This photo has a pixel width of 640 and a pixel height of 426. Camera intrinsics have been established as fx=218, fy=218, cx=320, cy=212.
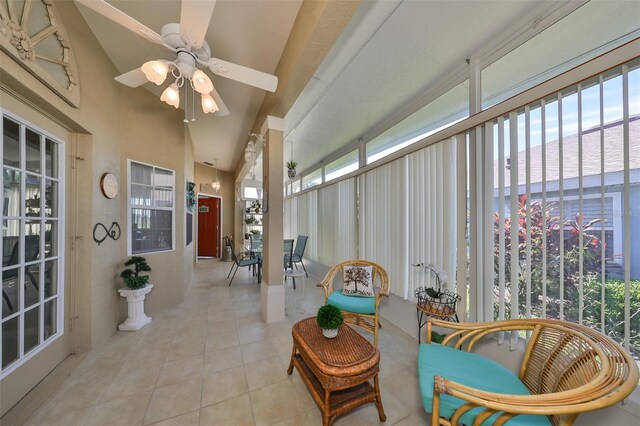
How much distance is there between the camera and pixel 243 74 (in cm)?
167

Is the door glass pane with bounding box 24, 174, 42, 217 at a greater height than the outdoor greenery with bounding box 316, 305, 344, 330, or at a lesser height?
greater

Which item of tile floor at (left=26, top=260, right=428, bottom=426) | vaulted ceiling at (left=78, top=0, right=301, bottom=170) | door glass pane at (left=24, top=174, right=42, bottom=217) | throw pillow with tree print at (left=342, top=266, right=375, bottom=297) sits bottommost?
tile floor at (left=26, top=260, right=428, bottom=426)

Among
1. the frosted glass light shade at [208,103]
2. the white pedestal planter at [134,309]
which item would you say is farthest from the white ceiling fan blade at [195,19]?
the white pedestal planter at [134,309]

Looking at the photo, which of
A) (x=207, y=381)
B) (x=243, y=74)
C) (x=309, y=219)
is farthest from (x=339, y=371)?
(x=309, y=219)

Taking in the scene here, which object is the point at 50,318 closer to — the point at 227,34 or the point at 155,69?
the point at 155,69

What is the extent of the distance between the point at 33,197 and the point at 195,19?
1.86 m

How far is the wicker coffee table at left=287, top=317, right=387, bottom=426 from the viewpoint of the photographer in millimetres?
1311

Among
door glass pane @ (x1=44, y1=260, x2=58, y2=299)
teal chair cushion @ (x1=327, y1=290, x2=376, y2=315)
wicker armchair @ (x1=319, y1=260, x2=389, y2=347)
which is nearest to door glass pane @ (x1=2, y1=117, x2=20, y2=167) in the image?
door glass pane @ (x1=44, y1=260, x2=58, y2=299)

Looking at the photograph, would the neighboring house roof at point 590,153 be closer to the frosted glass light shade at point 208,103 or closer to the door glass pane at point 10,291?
the frosted glass light shade at point 208,103

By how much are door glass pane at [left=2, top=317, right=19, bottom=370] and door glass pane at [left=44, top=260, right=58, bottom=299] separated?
0.32m

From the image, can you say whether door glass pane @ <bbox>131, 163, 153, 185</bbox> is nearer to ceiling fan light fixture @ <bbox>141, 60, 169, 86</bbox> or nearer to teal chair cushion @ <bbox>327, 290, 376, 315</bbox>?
ceiling fan light fixture @ <bbox>141, 60, 169, 86</bbox>

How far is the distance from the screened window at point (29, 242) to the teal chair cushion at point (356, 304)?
2450 millimetres

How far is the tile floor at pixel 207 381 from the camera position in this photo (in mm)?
1440

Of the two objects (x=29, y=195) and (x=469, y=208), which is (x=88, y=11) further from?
(x=469, y=208)
